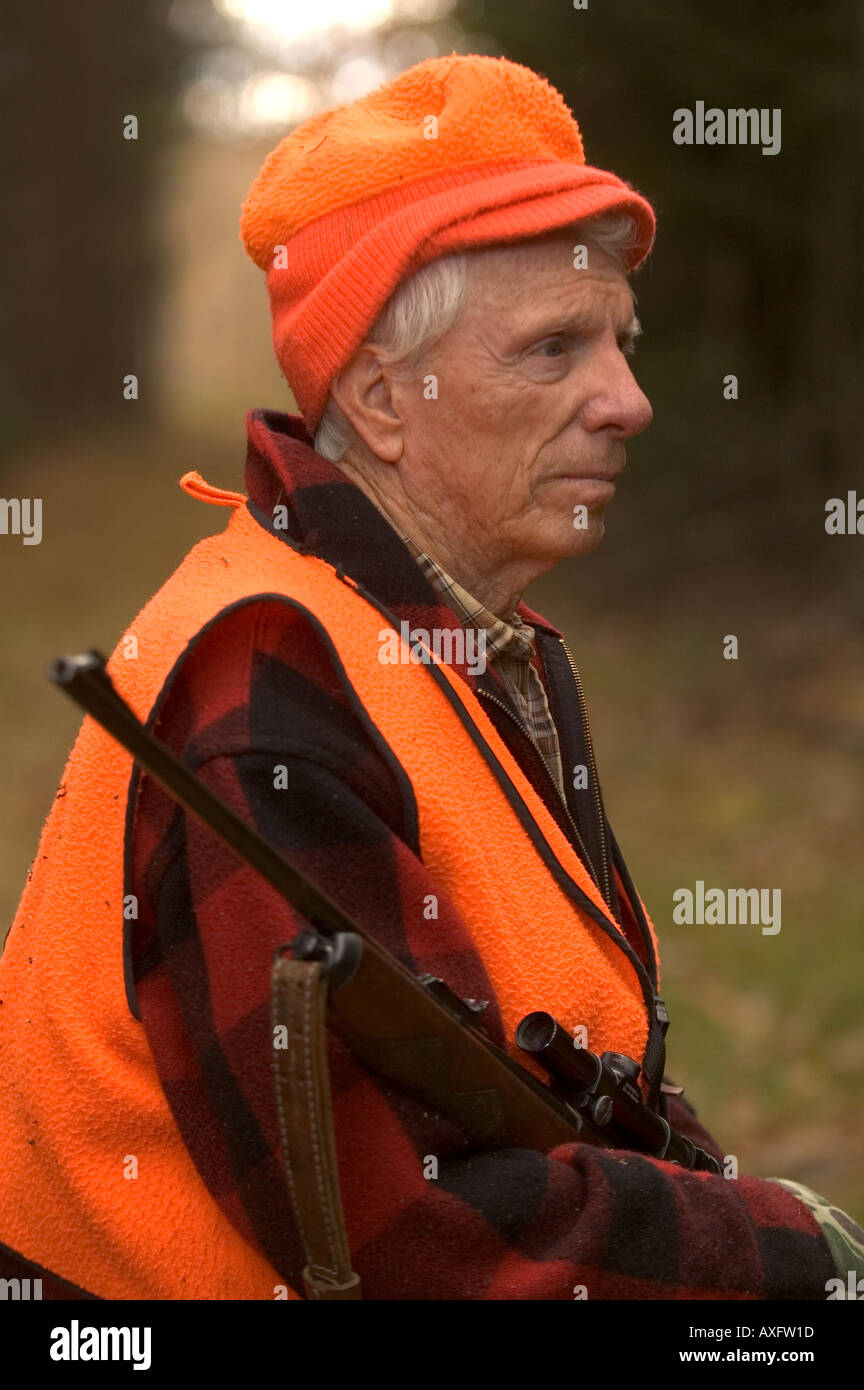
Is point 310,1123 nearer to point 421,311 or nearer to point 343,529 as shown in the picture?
point 343,529

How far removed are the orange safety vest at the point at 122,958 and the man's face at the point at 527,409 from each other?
373 millimetres

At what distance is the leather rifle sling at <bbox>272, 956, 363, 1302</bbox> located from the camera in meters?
1.58

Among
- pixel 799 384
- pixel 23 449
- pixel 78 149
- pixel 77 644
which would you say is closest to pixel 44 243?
pixel 78 149

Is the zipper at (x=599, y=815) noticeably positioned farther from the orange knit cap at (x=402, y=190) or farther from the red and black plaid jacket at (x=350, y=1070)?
the orange knit cap at (x=402, y=190)

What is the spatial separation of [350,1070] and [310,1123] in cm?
16

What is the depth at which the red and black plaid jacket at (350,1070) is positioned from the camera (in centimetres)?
177

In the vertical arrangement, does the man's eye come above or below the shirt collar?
above

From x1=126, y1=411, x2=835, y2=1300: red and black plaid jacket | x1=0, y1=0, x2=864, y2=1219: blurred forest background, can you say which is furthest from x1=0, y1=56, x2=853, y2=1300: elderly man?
x1=0, y1=0, x2=864, y2=1219: blurred forest background

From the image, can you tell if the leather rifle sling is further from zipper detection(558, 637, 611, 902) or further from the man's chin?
the man's chin

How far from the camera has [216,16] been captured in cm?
1884

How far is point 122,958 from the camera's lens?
1.90m

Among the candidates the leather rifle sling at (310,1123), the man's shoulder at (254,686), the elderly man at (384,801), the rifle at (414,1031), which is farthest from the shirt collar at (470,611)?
the leather rifle sling at (310,1123)

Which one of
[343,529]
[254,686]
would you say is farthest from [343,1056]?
[343,529]

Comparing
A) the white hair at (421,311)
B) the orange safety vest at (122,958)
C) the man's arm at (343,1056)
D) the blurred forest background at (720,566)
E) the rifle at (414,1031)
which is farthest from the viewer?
the blurred forest background at (720,566)
